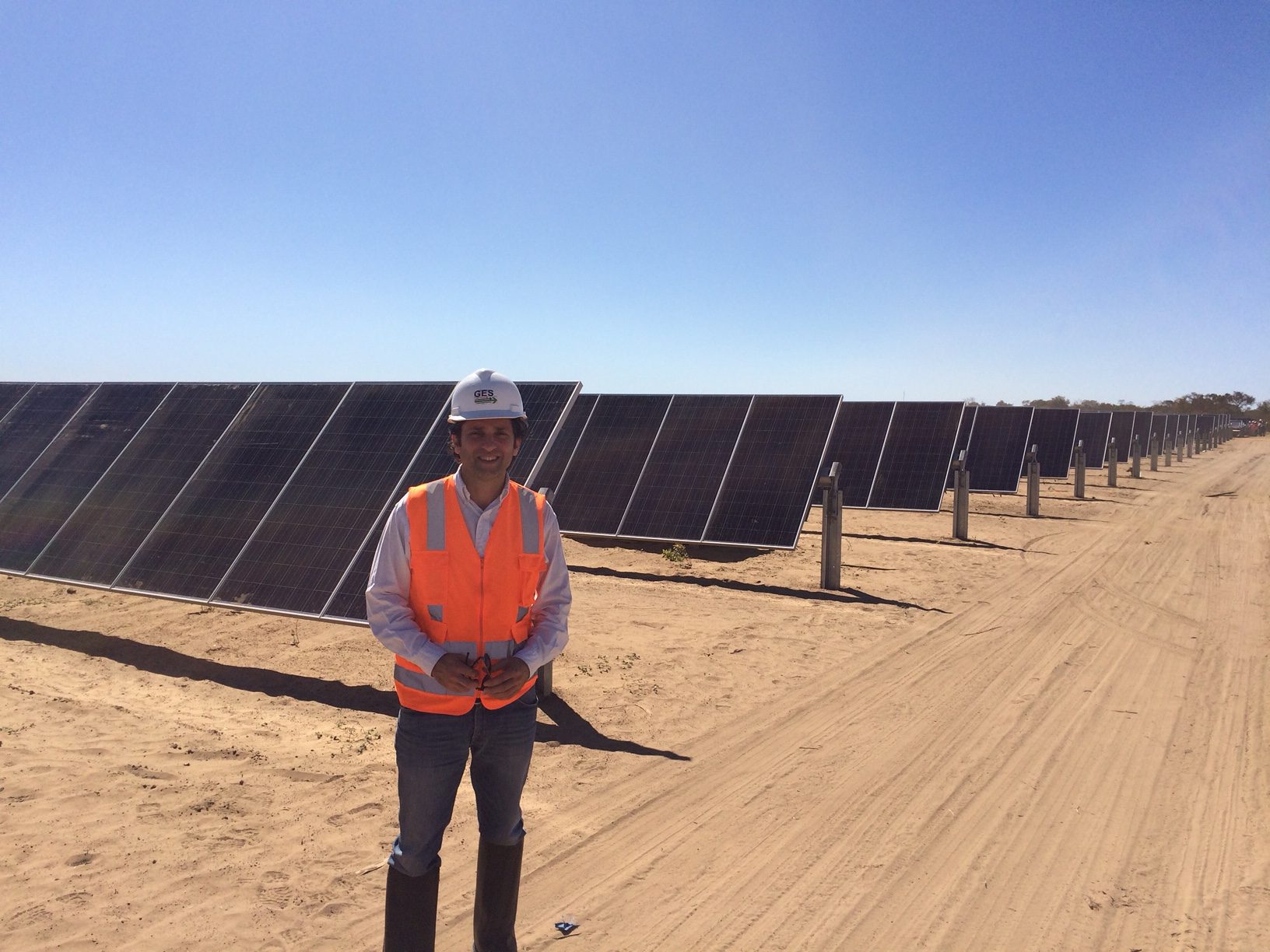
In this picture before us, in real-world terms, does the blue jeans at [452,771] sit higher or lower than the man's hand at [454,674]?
lower

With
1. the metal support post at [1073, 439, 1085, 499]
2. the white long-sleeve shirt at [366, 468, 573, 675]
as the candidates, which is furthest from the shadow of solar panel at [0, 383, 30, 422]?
the metal support post at [1073, 439, 1085, 499]

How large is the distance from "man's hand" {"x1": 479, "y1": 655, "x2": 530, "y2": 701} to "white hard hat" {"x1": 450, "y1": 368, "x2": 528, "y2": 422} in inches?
32.4

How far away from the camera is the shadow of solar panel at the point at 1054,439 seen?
2919cm

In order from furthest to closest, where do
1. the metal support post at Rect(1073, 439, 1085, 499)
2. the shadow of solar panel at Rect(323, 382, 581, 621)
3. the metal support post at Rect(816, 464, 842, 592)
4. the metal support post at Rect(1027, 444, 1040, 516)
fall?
the metal support post at Rect(1073, 439, 1085, 499) → the metal support post at Rect(1027, 444, 1040, 516) → the metal support post at Rect(816, 464, 842, 592) → the shadow of solar panel at Rect(323, 382, 581, 621)

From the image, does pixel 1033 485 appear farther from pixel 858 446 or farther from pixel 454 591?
pixel 454 591

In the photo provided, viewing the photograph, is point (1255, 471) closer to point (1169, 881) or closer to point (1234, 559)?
point (1234, 559)

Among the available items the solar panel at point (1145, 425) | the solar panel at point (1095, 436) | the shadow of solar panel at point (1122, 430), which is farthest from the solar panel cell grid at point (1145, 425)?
the solar panel at point (1095, 436)

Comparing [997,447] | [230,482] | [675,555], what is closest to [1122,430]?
[997,447]

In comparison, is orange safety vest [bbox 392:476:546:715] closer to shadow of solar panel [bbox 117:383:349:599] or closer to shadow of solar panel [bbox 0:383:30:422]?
shadow of solar panel [bbox 117:383:349:599]

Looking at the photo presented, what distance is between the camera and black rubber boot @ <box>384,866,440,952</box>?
273cm

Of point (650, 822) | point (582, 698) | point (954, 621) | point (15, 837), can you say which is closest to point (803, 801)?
point (650, 822)

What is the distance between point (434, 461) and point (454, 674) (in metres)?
5.03

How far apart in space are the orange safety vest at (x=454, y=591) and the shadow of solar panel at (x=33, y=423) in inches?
360

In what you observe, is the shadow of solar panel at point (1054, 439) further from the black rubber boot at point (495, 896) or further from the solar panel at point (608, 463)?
the black rubber boot at point (495, 896)
